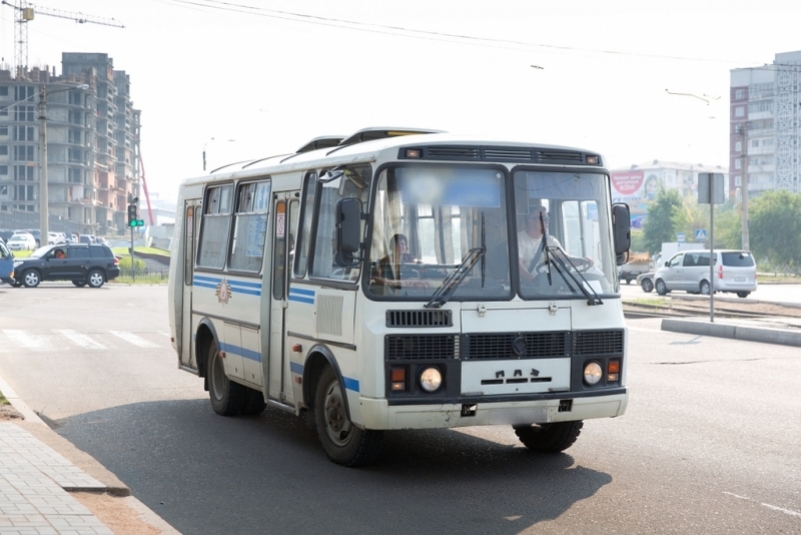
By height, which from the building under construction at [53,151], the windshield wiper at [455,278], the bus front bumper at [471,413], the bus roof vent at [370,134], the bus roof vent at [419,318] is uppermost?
the building under construction at [53,151]

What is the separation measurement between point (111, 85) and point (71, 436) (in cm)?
17558

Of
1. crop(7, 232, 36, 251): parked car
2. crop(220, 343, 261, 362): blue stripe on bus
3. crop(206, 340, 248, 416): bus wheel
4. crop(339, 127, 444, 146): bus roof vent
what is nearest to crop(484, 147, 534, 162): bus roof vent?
crop(339, 127, 444, 146): bus roof vent

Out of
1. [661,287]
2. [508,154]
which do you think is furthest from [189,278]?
[661,287]

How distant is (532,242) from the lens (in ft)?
27.3

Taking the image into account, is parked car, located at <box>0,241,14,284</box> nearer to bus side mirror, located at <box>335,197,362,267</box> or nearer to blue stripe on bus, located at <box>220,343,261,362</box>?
blue stripe on bus, located at <box>220,343,261,362</box>

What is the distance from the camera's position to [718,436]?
10.2m

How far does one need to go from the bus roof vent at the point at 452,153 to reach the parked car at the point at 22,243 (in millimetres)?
86868

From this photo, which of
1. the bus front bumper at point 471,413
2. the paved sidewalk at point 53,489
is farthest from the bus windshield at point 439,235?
the paved sidewalk at point 53,489

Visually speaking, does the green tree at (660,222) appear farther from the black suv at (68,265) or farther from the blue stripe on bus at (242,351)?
the blue stripe on bus at (242,351)

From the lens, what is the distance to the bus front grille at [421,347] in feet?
25.9

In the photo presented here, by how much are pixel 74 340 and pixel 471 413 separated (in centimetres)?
1473

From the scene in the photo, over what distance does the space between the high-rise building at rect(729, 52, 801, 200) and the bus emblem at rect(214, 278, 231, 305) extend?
138392 mm

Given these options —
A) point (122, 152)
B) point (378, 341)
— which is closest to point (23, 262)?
point (378, 341)

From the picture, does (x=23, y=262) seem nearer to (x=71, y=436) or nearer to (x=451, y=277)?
(x=71, y=436)
